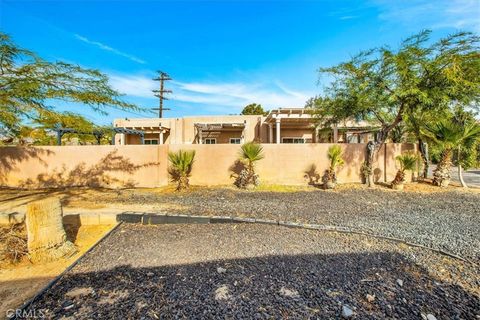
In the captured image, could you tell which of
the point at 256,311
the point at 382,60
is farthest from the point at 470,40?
the point at 256,311

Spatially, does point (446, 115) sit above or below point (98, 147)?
above

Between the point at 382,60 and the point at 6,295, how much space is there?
9.82 meters

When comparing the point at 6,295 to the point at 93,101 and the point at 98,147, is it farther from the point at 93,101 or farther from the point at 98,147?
the point at 98,147

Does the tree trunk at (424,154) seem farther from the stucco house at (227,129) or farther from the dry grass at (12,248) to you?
the dry grass at (12,248)

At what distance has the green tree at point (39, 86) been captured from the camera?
402cm

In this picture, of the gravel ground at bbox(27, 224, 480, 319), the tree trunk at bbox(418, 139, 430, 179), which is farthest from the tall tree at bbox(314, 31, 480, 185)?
the gravel ground at bbox(27, 224, 480, 319)

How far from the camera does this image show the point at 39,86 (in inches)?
163

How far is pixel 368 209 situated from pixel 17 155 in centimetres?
1209

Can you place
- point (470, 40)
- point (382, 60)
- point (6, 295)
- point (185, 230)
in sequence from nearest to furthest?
point (6, 295)
point (185, 230)
point (470, 40)
point (382, 60)

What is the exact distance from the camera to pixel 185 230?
161 inches

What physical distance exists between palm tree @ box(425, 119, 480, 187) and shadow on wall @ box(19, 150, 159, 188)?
34.2 ft

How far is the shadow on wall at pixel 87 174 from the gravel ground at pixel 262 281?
5.53 metres

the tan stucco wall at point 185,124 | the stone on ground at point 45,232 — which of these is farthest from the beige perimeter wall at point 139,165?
the tan stucco wall at point 185,124

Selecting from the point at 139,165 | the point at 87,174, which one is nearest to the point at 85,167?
the point at 87,174
